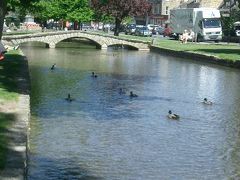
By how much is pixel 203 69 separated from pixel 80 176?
87.3 ft

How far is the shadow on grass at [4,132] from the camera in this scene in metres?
11.4

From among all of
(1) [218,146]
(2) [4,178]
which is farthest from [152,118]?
(2) [4,178]

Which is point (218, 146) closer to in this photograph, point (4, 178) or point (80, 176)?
point (80, 176)

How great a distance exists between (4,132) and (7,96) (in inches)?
192

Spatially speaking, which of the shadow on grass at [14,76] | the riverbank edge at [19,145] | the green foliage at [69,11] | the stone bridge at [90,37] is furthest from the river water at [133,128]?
the green foliage at [69,11]

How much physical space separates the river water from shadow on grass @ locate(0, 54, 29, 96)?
2.78 ft

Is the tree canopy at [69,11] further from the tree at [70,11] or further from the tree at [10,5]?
the tree at [10,5]

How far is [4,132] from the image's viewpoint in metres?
13.6

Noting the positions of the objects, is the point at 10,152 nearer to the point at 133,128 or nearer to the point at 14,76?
the point at 133,128

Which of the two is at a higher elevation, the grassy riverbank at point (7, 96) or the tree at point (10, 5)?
the tree at point (10, 5)

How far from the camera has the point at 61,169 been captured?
13578 millimetres

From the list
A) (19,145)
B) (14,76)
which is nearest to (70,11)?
(14,76)

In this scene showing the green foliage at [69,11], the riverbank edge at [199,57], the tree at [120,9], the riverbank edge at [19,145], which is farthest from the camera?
the green foliage at [69,11]

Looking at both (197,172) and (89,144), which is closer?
Result: (197,172)
